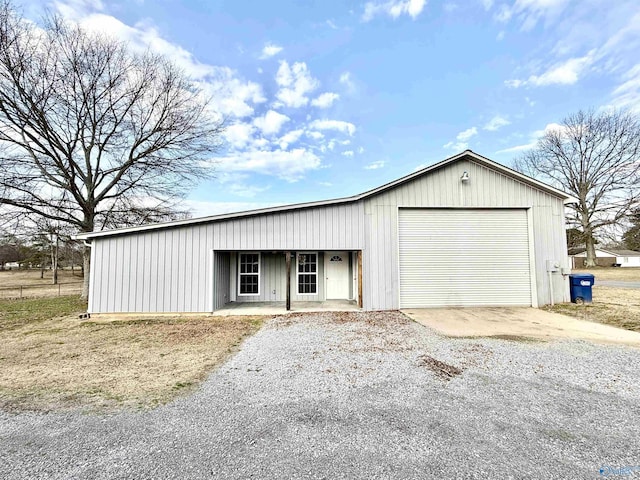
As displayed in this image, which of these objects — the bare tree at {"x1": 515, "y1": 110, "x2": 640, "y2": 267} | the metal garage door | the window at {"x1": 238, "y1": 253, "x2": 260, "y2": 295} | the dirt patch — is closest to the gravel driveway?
the dirt patch

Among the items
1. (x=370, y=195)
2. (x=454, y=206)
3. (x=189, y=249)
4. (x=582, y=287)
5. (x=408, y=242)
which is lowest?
(x=582, y=287)

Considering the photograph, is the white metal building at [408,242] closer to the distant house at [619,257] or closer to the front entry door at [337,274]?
the front entry door at [337,274]

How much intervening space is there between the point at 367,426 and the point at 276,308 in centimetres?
715

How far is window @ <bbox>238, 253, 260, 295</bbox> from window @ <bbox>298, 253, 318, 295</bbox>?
162 centimetres

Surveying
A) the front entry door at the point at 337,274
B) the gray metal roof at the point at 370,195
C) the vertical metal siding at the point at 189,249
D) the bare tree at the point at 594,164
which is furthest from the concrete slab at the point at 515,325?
the bare tree at the point at 594,164

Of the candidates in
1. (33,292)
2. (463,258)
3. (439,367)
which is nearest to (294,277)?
(463,258)

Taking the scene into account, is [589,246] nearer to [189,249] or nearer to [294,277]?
[294,277]

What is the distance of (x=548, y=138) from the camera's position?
2727cm

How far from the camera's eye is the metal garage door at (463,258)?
9227mm

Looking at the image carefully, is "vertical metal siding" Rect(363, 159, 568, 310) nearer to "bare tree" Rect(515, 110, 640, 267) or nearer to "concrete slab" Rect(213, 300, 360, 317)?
"concrete slab" Rect(213, 300, 360, 317)

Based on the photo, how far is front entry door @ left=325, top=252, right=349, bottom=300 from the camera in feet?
37.8

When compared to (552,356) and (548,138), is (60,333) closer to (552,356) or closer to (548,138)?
(552,356)

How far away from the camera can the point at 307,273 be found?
11.4 m

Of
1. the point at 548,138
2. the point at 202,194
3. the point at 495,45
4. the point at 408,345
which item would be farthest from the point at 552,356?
the point at 548,138
